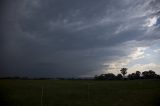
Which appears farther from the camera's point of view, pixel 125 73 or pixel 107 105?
pixel 125 73

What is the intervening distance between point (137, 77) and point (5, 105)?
159446 mm

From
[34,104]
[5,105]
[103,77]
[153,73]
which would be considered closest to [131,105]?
[34,104]

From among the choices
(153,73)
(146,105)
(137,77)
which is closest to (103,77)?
(137,77)

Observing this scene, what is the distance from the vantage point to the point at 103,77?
18662 cm

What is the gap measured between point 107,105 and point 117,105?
100cm

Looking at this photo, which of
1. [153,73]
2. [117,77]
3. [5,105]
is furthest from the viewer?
[117,77]

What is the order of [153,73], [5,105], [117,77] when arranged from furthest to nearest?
[117,77]
[153,73]
[5,105]

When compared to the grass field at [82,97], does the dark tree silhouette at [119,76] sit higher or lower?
higher

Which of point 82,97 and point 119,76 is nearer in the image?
point 82,97

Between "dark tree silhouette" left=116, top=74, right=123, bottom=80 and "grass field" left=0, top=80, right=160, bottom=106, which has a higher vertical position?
"dark tree silhouette" left=116, top=74, right=123, bottom=80

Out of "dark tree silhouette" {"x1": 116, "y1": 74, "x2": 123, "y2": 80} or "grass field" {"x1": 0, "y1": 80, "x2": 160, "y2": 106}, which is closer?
"grass field" {"x1": 0, "y1": 80, "x2": 160, "y2": 106}

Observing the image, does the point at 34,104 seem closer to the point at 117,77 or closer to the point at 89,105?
the point at 89,105

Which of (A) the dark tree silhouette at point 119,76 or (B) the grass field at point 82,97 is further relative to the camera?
(A) the dark tree silhouette at point 119,76

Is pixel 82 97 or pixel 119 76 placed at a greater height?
pixel 119 76
